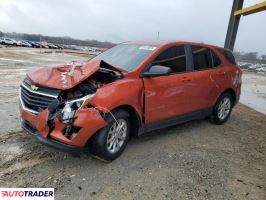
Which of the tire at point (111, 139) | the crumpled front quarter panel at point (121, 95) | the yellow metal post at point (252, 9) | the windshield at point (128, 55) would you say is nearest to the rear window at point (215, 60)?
the windshield at point (128, 55)

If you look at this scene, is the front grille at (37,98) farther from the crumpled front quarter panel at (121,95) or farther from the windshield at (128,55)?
the windshield at (128,55)

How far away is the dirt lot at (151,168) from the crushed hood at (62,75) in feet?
3.63

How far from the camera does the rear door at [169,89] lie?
5105 mm

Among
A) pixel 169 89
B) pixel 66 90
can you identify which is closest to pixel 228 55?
pixel 169 89

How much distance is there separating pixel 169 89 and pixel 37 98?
2221mm

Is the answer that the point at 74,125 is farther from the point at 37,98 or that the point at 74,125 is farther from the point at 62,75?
the point at 62,75

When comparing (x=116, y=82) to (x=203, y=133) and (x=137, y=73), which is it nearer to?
(x=137, y=73)

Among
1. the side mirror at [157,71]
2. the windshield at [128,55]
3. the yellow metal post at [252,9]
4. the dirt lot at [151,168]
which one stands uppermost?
the yellow metal post at [252,9]

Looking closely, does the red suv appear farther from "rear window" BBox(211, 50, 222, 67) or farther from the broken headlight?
"rear window" BBox(211, 50, 222, 67)

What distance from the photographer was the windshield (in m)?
5.25

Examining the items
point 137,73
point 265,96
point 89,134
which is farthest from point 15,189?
point 265,96

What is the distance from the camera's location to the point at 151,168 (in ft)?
15.0

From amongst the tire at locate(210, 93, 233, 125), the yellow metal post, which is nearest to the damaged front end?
the tire at locate(210, 93, 233, 125)

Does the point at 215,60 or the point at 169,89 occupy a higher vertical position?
the point at 215,60
